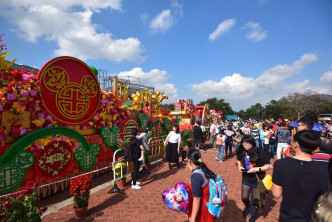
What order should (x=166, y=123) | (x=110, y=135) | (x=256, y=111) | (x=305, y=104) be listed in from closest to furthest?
(x=110, y=135), (x=166, y=123), (x=305, y=104), (x=256, y=111)

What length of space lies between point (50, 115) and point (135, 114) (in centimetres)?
395

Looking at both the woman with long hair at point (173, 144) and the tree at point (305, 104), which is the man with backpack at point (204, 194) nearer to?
the woman with long hair at point (173, 144)

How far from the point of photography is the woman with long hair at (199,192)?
202cm

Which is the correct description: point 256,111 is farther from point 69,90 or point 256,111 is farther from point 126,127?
point 69,90

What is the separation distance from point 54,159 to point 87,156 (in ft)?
3.60

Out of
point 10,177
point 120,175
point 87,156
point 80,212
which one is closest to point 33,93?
point 10,177

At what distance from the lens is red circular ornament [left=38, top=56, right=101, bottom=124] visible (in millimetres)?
4664

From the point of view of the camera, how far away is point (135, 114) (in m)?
8.15

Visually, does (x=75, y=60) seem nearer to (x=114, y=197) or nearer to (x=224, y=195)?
(x=114, y=197)

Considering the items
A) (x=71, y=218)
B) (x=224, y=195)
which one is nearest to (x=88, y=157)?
(x=71, y=218)

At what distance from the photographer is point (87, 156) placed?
18.4 feet

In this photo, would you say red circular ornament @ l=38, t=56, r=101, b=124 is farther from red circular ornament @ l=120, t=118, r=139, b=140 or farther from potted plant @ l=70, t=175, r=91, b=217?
potted plant @ l=70, t=175, r=91, b=217

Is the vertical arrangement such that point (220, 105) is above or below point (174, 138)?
above

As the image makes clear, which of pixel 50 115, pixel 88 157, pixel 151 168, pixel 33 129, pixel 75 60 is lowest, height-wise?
pixel 151 168
